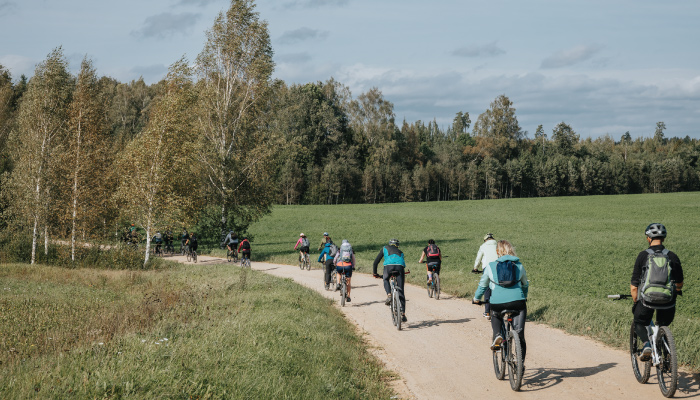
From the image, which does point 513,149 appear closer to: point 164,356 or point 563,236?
point 563,236

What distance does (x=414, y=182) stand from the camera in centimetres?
9950

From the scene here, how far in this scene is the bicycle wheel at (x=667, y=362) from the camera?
6613 mm

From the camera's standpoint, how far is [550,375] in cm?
804

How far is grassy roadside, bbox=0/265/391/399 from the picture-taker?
19.2 feet

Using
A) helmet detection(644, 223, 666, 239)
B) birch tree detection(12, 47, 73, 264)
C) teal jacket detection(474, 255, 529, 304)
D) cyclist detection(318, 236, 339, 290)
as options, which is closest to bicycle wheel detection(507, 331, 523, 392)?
teal jacket detection(474, 255, 529, 304)

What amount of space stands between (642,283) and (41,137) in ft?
102

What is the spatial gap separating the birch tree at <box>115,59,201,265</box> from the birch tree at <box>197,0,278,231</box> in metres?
4.80

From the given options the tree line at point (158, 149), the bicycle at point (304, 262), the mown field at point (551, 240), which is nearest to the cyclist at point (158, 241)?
the tree line at point (158, 149)

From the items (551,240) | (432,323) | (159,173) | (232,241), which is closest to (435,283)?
(432,323)

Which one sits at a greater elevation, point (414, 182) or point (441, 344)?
point (414, 182)

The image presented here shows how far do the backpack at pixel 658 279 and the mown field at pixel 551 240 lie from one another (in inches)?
107

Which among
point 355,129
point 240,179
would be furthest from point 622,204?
point 240,179

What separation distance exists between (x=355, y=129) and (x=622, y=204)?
46438mm

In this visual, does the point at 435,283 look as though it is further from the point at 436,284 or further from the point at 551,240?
the point at 551,240
